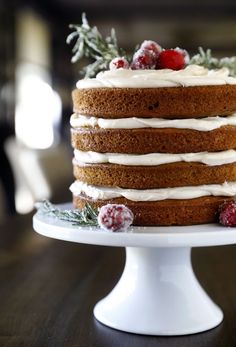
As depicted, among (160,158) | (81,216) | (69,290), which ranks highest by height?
(160,158)

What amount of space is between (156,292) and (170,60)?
444 mm

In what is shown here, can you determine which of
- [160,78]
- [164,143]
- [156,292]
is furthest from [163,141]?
[156,292]

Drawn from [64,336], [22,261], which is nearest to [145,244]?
[64,336]

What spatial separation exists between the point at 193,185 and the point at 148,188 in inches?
3.3

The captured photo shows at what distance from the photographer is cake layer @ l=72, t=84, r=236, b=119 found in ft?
3.73

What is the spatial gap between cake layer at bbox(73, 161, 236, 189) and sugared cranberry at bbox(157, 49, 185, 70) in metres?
0.19

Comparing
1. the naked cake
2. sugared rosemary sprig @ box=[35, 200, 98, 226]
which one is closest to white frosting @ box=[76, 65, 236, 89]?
the naked cake

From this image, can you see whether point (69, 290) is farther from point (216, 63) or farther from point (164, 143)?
point (216, 63)

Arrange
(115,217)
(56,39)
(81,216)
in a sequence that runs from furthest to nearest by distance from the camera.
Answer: (56,39), (81,216), (115,217)

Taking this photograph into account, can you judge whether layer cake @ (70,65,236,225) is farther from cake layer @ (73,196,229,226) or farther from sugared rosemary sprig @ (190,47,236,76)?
sugared rosemary sprig @ (190,47,236,76)

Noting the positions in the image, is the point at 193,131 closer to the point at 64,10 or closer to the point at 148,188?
the point at 148,188

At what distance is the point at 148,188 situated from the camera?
1.15 metres

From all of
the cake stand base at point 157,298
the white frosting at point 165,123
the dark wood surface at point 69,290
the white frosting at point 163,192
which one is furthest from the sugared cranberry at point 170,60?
the dark wood surface at point 69,290

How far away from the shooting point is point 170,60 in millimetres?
1179
